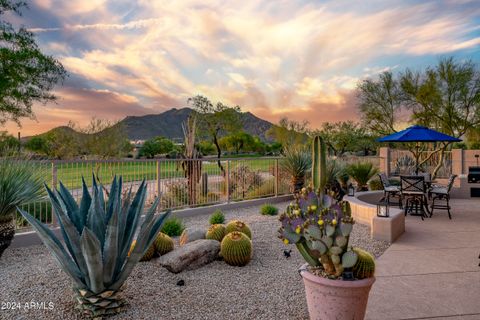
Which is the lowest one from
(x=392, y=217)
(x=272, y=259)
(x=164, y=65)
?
(x=272, y=259)

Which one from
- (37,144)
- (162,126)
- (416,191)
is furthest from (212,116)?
(162,126)

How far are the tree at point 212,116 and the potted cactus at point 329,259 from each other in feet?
86.8

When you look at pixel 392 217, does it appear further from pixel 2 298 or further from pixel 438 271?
pixel 2 298

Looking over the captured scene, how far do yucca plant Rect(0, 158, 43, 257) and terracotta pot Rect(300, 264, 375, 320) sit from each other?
475 centimetres

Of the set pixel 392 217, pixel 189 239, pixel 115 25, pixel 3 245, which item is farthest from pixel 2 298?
pixel 115 25

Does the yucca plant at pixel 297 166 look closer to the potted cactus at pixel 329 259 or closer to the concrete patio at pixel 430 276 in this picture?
the concrete patio at pixel 430 276

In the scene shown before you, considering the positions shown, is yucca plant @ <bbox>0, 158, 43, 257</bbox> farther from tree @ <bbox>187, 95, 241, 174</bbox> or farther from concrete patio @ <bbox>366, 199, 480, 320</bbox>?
tree @ <bbox>187, 95, 241, 174</bbox>

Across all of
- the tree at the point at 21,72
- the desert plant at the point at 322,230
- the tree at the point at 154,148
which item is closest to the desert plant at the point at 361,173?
the desert plant at the point at 322,230

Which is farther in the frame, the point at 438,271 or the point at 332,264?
the point at 438,271

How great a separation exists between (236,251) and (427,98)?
21227mm

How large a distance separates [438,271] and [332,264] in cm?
243

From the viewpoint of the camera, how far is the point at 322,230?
9.27 ft

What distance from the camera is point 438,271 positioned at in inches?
173

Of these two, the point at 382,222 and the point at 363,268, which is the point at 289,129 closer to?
the point at 382,222
